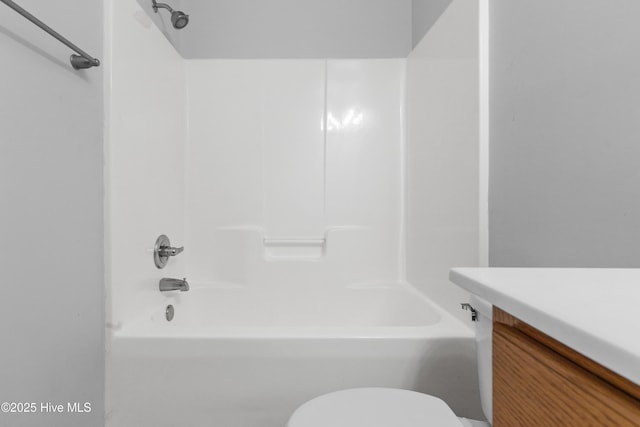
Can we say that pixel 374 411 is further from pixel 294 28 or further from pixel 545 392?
pixel 294 28

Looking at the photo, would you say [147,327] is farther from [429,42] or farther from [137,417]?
[429,42]

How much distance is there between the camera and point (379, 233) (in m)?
1.97

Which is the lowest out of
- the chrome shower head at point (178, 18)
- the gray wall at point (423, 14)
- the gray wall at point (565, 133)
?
the gray wall at point (565, 133)

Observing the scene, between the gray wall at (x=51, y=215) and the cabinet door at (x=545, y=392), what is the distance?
99 cm

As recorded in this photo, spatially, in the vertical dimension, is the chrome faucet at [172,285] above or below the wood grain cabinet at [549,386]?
below

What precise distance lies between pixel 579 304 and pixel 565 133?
659 mm

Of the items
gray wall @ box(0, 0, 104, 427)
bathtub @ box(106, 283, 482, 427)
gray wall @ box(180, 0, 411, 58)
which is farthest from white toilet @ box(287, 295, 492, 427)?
gray wall @ box(180, 0, 411, 58)

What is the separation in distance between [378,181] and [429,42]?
72 centimetres

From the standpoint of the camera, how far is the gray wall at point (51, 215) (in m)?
0.80

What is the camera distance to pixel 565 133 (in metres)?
0.84

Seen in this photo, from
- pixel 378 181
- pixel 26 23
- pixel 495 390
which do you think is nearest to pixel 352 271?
pixel 378 181

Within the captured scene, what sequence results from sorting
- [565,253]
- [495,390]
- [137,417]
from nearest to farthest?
[495,390], [565,253], [137,417]

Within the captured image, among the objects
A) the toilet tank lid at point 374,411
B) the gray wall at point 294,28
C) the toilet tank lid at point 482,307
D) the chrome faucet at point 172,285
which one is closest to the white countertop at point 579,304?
the toilet tank lid at point 482,307

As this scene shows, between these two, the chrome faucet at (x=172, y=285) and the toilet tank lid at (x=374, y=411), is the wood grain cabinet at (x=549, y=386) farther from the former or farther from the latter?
the chrome faucet at (x=172, y=285)
